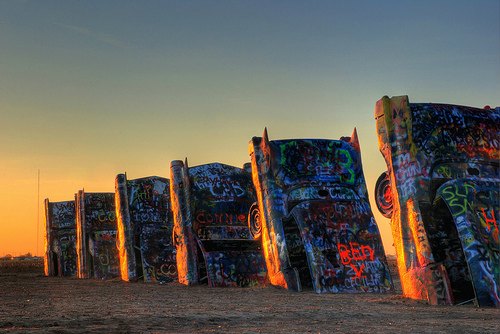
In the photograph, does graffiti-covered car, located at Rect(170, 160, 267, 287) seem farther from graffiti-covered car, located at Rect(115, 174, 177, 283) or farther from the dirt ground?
the dirt ground

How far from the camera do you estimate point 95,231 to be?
3062 cm

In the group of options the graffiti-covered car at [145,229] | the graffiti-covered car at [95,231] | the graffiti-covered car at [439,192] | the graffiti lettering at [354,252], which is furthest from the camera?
the graffiti-covered car at [95,231]

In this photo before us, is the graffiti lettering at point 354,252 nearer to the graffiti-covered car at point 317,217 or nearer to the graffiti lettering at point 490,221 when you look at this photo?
the graffiti-covered car at point 317,217

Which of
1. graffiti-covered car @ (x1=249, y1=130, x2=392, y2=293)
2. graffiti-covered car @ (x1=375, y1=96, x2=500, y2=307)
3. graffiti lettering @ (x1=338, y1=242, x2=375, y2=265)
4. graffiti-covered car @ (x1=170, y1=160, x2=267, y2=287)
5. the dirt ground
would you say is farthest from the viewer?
graffiti-covered car @ (x1=170, y1=160, x2=267, y2=287)

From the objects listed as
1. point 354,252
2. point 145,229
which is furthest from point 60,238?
point 354,252

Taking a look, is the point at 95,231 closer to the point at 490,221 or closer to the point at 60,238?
the point at 60,238

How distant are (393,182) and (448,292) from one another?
2.57m

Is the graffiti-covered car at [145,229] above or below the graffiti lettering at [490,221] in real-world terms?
above

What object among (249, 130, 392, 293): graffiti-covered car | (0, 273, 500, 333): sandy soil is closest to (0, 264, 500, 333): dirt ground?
(0, 273, 500, 333): sandy soil

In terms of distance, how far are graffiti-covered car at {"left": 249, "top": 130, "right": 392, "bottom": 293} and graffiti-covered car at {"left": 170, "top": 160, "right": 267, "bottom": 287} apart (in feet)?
7.11

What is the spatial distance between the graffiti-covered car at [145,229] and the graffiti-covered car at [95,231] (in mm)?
4759

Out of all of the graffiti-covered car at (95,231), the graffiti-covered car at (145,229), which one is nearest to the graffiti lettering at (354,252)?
the graffiti-covered car at (145,229)

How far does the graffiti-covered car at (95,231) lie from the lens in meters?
30.0

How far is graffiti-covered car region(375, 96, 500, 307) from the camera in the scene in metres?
12.3
